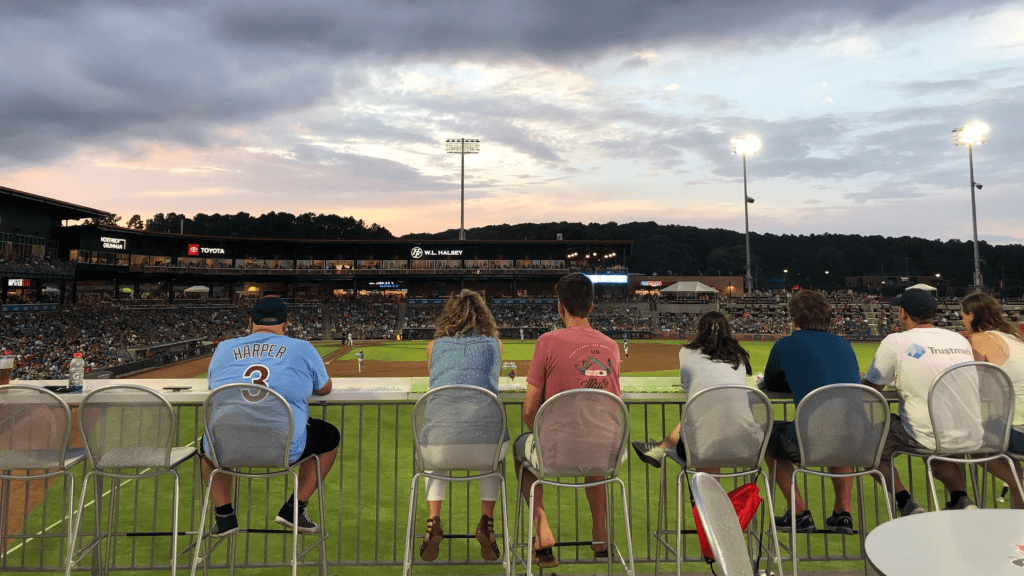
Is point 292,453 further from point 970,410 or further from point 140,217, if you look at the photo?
point 140,217

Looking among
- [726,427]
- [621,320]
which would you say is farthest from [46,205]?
[726,427]

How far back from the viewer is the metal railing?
15.0 ft

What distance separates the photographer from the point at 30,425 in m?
3.51

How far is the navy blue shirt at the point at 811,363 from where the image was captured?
4.02 meters

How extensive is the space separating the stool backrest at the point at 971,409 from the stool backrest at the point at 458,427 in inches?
118

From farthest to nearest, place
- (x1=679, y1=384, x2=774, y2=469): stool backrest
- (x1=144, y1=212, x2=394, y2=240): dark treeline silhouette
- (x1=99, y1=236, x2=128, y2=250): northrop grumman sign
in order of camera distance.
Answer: (x1=144, y1=212, x2=394, y2=240): dark treeline silhouette
(x1=99, y1=236, x2=128, y2=250): northrop grumman sign
(x1=679, y1=384, x2=774, y2=469): stool backrest

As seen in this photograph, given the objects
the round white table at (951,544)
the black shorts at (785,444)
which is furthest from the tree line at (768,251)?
the round white table at (951,544)

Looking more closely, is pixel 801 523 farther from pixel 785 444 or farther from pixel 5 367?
pixel 5 367

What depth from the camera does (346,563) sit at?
464 centimetres

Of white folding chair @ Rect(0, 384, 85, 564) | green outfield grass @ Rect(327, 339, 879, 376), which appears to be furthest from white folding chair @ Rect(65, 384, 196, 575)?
green outfield grass @ Rect(327, 339, 879, 376)

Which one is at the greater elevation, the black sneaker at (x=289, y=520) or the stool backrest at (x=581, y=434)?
the stool backrest at (x=581, y=434)

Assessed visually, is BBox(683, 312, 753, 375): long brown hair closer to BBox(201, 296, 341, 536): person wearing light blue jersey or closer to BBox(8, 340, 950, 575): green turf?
BBox(8, 340, 950, 575): green turf

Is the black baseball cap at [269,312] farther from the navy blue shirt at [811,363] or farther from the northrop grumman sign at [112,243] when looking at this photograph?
the northrop grumman sign at [112,243]

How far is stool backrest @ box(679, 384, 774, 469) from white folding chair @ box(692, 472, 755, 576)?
1.65m
